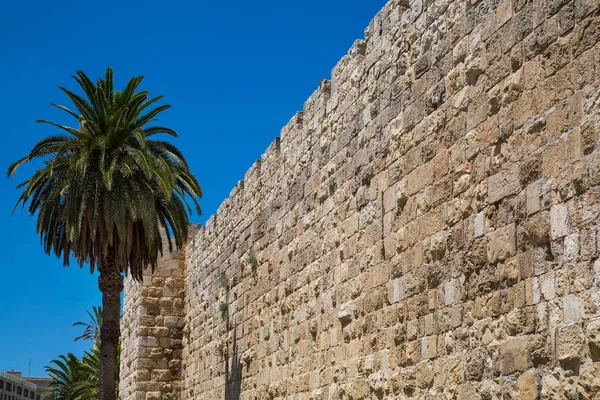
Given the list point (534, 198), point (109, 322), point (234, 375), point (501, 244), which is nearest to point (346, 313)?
point (501, 244)

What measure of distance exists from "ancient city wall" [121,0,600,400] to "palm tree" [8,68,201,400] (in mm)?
3144

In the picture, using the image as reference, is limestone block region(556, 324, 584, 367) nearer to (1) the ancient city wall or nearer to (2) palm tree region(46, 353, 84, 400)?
(1) the ancient city wall

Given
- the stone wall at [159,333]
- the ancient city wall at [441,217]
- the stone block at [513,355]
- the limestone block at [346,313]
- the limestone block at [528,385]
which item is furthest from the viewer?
the stone wall at [159,333]

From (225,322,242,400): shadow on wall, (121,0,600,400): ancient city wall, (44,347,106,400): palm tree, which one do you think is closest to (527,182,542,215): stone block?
(121,0,600,400): ancient city wall

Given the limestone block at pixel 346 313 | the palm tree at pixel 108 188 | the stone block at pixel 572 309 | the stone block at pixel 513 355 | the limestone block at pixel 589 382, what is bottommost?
the limestone block at pixel 589 382

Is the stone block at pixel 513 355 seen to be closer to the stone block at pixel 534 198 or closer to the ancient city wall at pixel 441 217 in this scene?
the ancient city wall at pixel 441 217

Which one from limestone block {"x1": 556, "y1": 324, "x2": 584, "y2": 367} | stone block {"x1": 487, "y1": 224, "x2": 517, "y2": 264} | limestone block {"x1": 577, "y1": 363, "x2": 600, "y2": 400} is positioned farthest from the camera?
stone block {"x1": 487, "y1": 224, "x2": 517, "y2": 264}

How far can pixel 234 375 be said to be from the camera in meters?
13.4

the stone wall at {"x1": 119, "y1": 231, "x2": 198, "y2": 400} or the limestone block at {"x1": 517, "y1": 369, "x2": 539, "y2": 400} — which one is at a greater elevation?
the stone wall at {"x1": 119, "y1": 231, "x2": 198, "y2": 400}

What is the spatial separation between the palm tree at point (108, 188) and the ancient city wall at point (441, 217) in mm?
3144

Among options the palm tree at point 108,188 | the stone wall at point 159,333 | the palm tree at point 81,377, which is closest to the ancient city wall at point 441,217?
the palm tree at point 108,188

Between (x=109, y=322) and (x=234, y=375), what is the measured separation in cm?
342

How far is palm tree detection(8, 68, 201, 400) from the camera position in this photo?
14547 mm

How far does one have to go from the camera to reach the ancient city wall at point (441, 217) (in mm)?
5641
